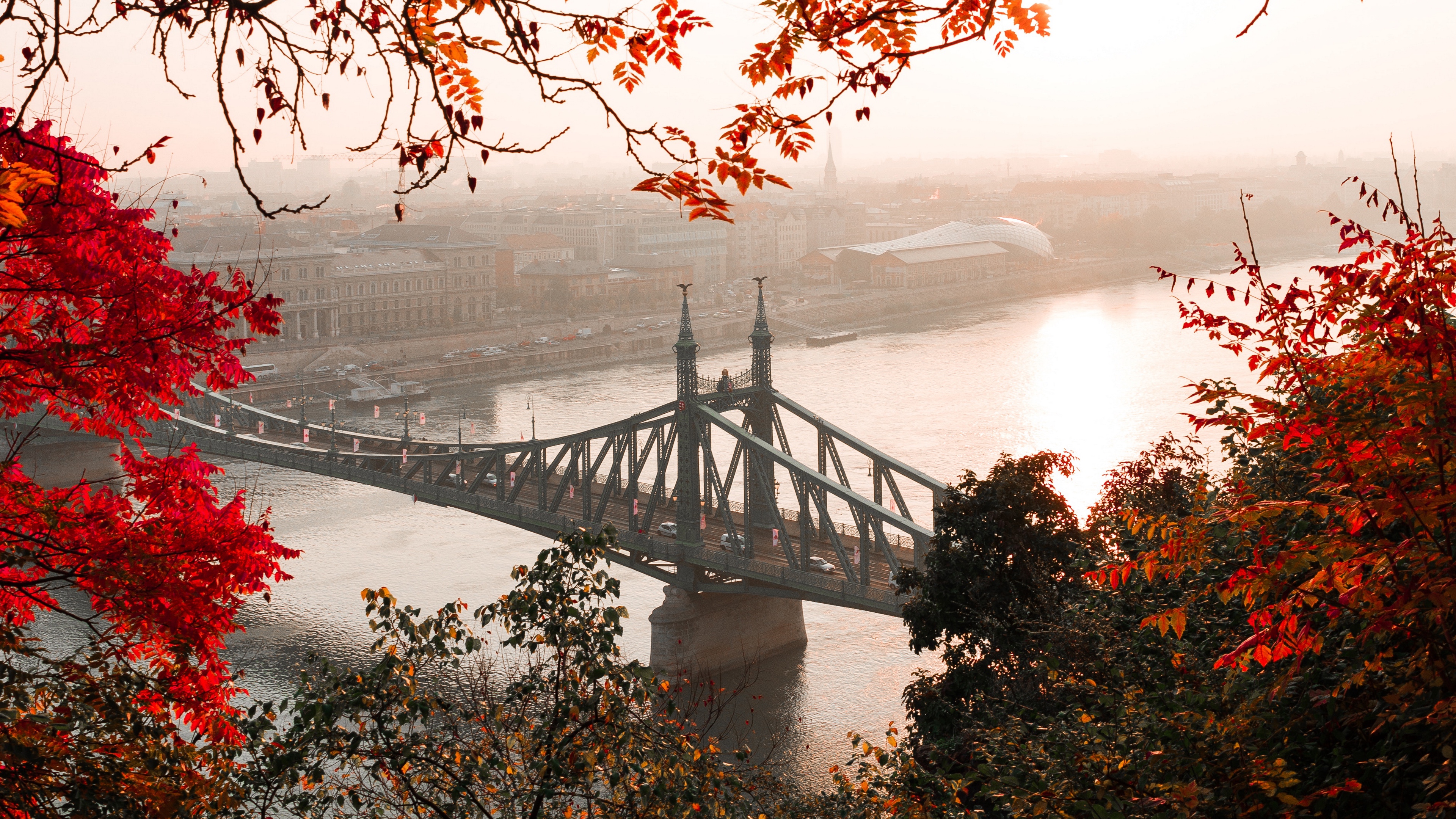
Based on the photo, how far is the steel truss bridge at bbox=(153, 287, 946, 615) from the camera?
55.9 ft

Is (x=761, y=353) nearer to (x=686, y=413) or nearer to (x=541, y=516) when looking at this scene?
(x=686, y=413)

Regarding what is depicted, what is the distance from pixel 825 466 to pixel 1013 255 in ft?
174

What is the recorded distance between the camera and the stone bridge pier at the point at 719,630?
677 inches

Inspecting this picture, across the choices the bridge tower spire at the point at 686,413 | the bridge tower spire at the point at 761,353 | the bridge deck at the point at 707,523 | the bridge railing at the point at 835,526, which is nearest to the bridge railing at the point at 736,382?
the bridge tower spire at the point at 761,353

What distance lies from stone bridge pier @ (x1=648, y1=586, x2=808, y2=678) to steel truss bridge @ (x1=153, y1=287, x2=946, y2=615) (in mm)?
289

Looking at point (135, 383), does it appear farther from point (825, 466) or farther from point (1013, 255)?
point (1013, 255)

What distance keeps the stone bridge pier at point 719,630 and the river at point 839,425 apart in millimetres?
359

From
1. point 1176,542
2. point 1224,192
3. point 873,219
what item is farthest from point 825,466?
point 1224,192

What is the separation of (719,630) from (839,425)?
1326cm

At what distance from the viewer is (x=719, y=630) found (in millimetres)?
17812

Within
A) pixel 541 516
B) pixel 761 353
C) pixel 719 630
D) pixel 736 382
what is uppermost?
pixel 761 353

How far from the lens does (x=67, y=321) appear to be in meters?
4.69

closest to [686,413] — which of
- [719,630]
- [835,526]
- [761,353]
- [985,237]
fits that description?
[761,353]

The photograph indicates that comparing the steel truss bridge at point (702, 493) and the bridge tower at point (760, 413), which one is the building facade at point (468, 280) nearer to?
the steel truss bridge at point (702, 493)
